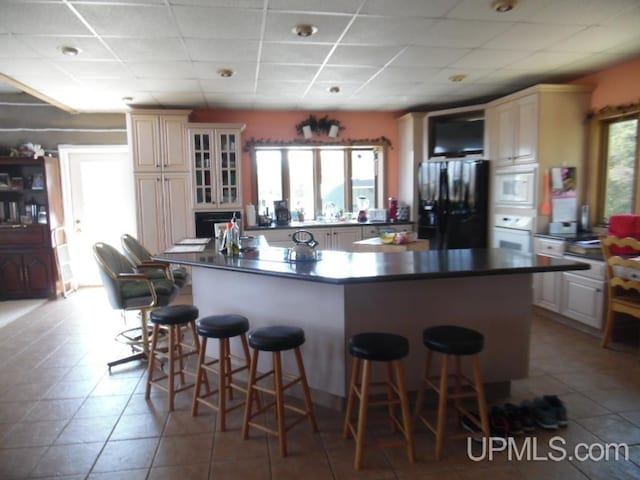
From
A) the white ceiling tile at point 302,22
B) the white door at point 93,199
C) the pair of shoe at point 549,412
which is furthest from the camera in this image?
the white door at point 93,199

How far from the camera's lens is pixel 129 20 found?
2.83m

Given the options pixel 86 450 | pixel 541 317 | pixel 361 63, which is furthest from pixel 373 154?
pixel 86 450

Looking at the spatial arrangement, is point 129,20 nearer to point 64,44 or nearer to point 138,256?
point 64,44

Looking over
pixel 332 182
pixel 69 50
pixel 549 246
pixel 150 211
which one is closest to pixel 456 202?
pixel 549 246

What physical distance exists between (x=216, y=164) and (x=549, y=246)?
13.1ft

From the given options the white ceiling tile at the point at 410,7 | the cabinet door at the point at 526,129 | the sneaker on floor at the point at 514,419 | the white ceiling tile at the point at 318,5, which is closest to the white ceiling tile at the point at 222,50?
the white ceiling tile at the point at 318,5

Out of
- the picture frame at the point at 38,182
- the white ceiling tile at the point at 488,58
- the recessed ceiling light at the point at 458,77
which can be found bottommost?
the picture frame at the point at 38,182

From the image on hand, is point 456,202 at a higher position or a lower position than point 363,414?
higher

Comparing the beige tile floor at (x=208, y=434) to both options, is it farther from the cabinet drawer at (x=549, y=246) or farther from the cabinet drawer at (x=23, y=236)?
the cabinet drawer at (x=23, y=236)

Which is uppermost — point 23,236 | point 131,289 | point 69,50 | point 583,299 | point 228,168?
point 69,50

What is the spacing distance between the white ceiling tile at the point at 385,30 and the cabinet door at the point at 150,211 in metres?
3.23

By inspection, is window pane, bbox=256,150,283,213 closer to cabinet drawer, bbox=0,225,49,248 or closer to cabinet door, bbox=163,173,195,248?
cabinet door, bbox=163,173,195,248

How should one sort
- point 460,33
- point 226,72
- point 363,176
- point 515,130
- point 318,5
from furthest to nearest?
point 363,176 → point 515,130 → point 226,72 → point 460,33 → point 318,5

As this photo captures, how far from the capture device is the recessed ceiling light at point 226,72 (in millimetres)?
3969
